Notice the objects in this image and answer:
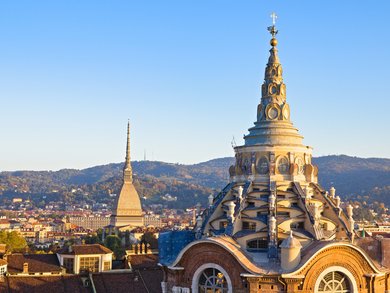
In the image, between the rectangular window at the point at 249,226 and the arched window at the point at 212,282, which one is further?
the rectangular window at the point at 249,226

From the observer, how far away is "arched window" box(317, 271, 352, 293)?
31.4 metres

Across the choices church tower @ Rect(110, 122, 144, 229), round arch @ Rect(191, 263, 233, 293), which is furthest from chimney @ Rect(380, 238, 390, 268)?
church tower @ Rect(110, 122, 144, 229)

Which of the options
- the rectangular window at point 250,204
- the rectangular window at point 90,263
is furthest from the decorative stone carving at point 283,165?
the rectangular window at point 90,263

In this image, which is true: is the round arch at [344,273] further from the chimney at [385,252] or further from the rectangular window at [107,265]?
the rectangular window at [107,265]

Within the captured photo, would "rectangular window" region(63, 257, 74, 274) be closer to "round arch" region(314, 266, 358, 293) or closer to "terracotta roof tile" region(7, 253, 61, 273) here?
"terracotta roof tile" region(7, 253, 61, 273)

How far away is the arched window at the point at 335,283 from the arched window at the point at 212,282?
193 inches

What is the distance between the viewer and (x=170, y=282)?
35219 millimetres

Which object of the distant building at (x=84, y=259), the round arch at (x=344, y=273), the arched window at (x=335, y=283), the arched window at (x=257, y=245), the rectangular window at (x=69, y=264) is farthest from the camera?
the distant building at (x=84, y=259)

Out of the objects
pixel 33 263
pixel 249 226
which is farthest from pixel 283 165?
pixel 33 263

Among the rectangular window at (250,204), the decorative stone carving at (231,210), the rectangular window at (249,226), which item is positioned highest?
the rectangular window at (250,204)

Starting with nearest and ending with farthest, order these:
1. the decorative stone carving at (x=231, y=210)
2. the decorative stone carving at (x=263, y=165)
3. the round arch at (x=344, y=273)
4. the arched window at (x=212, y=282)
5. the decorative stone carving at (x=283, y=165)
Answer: the round arch at (x=344, y=273)
the arched window at (x=212, y=282)
the decorative stone carving at (x=231, y=210)
the decorative stone carving at (x=283, y=165)
the decorative stone carving at (x=263, y=165)

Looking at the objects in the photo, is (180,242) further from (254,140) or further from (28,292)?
(28,292)

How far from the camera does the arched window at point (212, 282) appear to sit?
32312 millimetres

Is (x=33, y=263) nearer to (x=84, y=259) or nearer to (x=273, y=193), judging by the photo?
(x=84, y=259)
